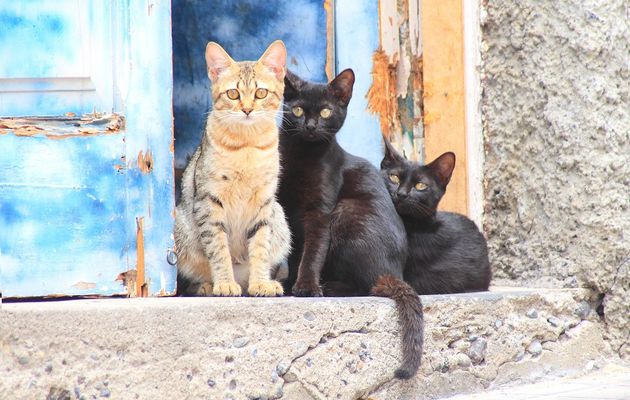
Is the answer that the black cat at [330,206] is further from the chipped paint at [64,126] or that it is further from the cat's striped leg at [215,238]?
the chipped paint at [64,126]

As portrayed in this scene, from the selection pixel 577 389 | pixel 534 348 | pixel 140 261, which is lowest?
pixel 577 389

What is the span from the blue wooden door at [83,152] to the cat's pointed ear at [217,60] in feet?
0.85

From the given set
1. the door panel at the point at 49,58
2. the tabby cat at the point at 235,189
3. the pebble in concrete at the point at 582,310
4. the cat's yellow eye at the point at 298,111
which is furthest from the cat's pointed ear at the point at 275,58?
the pebble in concrete at the point at 582,310

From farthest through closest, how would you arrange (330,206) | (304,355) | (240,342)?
(330,206) → (304,355) → (240,342)

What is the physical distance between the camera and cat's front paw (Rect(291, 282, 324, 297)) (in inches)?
128

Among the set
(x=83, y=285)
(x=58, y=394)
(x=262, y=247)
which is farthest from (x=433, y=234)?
(x=58, y=394)

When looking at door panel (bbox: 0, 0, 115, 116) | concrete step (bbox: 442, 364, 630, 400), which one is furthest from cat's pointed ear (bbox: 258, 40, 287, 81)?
concrete step (bbox: 442, 364, 630, 400)

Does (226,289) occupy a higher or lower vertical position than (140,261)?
lower

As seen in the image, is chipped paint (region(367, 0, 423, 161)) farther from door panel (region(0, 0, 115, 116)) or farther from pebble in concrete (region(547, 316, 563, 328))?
door panel (region(0, 0, 115, 116))

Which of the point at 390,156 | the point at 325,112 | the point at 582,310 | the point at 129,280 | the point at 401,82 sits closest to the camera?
the point at 129,280

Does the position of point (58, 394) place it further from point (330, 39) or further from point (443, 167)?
point (330, 39)

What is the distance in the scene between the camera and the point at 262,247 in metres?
3.27

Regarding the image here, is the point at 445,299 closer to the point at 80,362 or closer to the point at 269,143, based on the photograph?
the point at 269,143

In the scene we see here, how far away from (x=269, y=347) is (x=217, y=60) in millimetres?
1181
